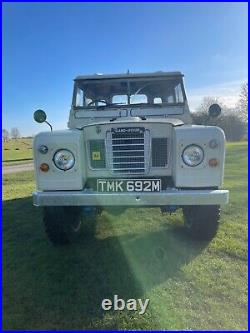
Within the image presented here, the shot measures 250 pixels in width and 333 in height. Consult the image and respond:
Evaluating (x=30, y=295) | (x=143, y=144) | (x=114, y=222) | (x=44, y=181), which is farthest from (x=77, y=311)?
(x=114, y=222)

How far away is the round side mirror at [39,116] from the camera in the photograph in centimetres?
480

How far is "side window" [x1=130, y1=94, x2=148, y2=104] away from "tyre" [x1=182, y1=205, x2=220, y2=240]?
1940mm

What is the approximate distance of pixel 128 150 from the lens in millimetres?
4078

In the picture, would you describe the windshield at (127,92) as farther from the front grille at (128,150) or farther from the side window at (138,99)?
the front grille at (128,150)

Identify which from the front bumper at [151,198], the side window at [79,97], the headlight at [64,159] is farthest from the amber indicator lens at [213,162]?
the side window at [79,97]

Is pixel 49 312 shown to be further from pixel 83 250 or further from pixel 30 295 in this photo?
pixel 83 250

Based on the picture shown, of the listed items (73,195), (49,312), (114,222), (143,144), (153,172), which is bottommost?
(49,312)

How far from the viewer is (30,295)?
11.9 ft

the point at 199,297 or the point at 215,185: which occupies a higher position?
the point at 215,185

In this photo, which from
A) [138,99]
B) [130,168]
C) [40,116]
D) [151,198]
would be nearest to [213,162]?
[151,198]

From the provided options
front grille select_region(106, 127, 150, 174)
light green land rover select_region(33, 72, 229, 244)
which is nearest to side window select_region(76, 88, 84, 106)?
light green land rover select_region(33, 72, 229, 244)

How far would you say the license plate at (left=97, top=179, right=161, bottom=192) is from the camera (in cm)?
394

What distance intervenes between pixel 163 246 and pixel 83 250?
3.82 feet

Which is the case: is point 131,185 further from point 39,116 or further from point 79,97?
point 79,97
